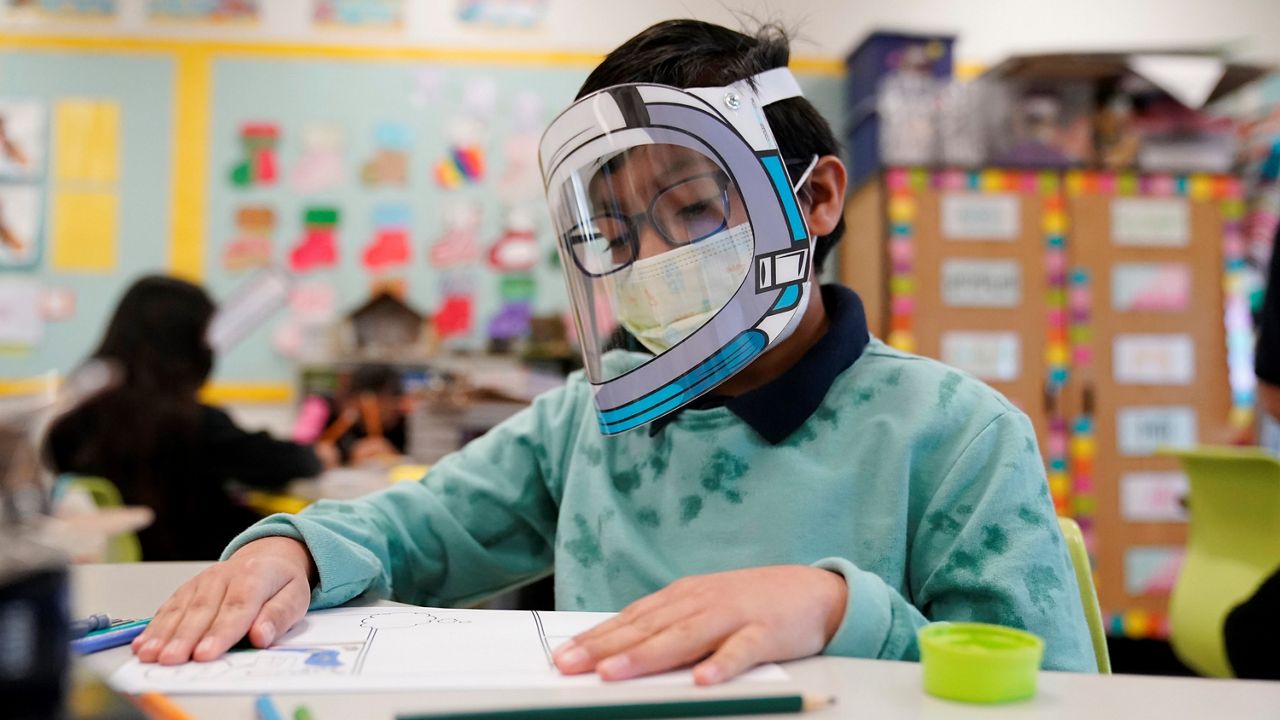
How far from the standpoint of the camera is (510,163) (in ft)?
13.1

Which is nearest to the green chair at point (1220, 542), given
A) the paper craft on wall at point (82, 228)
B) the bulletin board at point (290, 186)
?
the bulletin board at point (290, 186)

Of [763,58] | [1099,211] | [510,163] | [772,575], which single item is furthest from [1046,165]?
[772,575]

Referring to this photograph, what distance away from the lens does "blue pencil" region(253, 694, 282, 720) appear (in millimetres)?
481

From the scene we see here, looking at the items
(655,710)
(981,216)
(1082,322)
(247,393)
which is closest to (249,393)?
(247,393)

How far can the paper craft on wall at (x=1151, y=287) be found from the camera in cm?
341

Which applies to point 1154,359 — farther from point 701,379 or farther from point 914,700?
point 914,700

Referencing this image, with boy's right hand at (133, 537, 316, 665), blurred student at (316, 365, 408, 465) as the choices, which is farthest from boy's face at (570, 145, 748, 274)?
blurred student at (316, 365, 408, 465)

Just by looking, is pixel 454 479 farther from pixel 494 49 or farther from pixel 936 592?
pixel 494 49

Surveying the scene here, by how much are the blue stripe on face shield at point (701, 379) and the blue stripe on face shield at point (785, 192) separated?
0.10 metres

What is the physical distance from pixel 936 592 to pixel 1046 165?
301cm

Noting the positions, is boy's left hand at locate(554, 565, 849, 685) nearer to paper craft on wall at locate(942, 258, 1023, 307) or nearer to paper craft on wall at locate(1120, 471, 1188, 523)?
paper craft on wall at locate(942, 258, 1023, 307)

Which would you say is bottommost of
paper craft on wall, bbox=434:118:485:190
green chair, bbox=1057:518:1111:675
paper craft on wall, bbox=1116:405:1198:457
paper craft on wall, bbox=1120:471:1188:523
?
paper craft on wall, bbox=1120:471:1188:523

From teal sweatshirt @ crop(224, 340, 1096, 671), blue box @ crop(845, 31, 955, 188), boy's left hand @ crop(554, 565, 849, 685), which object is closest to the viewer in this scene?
boy's left hand @ crop(554, 565, 849, 685)

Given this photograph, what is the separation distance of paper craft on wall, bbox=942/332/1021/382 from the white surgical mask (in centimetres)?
268
